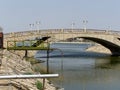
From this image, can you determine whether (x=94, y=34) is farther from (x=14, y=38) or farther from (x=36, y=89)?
(x=36, y=89)

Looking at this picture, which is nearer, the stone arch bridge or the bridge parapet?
the bridge parapet

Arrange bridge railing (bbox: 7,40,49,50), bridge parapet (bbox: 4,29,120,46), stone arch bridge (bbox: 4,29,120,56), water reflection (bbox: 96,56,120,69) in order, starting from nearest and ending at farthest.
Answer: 1. bridge railing (bbox: 7,40,49,50)
2. water reflection (bbox: 96,56,120,69)
3. bridge parapet (bbox: 4,29,120,46)
4. stone arch bridge (bbox: 4,29,120,56)

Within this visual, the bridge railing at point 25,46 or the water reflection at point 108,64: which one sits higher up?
the bridge railing at point 25,46

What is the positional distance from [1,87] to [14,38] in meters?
41.6

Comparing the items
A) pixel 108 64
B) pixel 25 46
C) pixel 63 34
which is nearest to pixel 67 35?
pixel 63 34

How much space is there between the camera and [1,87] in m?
11.1

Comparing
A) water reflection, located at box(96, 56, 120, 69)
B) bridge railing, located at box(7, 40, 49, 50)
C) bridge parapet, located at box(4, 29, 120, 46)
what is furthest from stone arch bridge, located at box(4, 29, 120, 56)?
water reflection, located at box(96, 56, 120, 69)

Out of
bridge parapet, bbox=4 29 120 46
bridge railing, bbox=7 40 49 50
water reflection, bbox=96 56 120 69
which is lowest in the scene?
water reflection, bbox=96 56 120 69

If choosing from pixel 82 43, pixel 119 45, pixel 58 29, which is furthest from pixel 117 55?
pixel 82 43

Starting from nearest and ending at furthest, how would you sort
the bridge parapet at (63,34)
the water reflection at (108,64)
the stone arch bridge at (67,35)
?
1. the water reflection at (108,64)
2. the bridge parapet at (63,34)
3. the stone arch bridge at (67,35)

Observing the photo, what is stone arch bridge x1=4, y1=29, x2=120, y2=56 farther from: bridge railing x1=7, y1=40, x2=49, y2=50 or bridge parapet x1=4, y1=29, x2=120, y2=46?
bridge railing x1=7, y1=40, x2=49, y2=50

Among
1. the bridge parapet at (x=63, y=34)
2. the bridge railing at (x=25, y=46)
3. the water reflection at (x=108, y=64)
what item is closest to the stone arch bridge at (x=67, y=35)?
the bridge parapet at (x=63, y=34)

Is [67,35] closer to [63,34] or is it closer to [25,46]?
[63,34]

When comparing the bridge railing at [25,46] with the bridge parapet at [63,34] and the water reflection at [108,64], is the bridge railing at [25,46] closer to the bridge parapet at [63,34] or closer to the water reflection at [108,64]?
the bridge parapet at [63,34]
